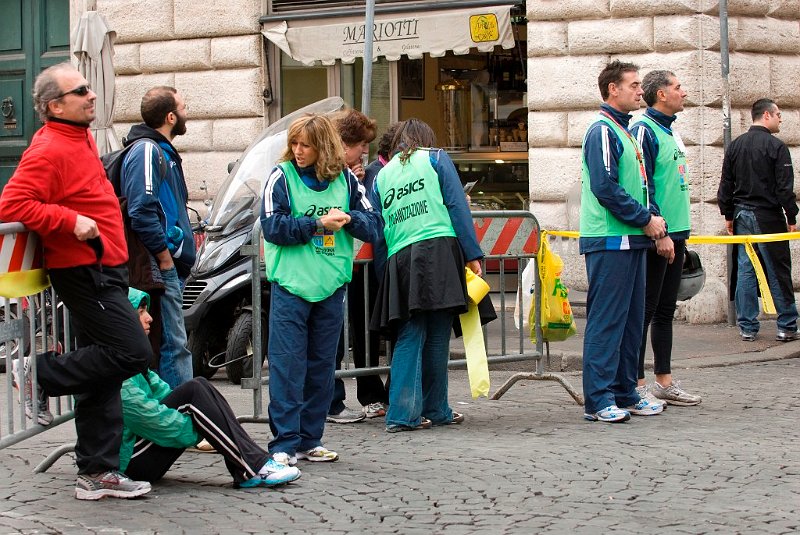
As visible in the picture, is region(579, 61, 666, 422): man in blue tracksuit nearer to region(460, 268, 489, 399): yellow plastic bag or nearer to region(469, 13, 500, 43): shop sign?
region(460, 268, 489, 399): yellow plastic bag

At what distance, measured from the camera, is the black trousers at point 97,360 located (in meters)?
5.61

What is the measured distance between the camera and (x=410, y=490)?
585cm

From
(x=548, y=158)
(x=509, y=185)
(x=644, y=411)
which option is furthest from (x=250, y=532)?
(x=509, y=185)

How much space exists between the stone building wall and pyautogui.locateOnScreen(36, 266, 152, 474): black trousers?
7382 mm

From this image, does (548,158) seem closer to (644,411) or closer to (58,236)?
(644,411)

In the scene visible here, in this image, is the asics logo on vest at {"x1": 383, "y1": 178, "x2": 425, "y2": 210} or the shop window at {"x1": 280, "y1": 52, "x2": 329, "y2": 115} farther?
the shop window at {"x1": 280, "y1": 52, "x2": 329, "y2": 115}

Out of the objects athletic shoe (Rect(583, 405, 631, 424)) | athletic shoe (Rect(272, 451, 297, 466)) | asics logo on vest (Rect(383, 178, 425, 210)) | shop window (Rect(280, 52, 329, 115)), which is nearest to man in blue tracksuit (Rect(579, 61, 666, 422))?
athletic shoe (Rect(583, 405, 631, 424))

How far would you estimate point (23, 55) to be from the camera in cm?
1611

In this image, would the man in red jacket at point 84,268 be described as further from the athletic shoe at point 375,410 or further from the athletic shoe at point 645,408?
the athletic shoe at point 645,408

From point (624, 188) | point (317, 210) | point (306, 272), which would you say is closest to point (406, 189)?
point (317, 210)

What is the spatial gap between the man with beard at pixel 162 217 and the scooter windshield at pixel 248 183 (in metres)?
2.88

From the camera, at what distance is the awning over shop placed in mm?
12891

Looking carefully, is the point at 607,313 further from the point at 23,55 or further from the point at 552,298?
the point at 23,55

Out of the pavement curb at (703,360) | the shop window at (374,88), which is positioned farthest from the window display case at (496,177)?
the pavement curb at (703,360)
